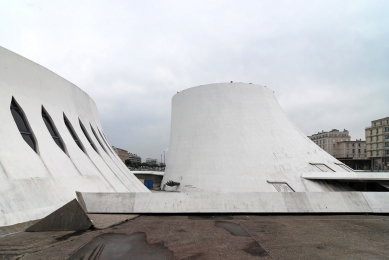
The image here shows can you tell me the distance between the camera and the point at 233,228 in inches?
280

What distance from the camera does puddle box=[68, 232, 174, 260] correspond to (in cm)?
475

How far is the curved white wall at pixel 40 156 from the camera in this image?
6723 millimetres

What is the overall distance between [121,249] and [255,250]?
2764 mm

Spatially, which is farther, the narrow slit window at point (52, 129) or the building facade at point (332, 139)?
the building facade at point (332, 139)

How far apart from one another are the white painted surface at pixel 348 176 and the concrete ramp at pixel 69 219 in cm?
1411

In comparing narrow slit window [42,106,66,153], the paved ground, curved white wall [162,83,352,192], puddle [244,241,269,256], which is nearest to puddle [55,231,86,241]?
the paved ground

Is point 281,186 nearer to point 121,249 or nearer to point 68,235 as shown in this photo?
point 121,249

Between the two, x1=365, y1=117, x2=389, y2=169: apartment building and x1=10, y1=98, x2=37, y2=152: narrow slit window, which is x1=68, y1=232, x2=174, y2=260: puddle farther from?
x1=365, y1=117, x2=389, y2=169: apartment building

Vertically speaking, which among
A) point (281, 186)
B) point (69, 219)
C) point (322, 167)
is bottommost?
point (69, 219)

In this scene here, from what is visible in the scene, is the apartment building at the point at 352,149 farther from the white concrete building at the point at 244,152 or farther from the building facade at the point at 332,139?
the white concrete building at the point at 244,152

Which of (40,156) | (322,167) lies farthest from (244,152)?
(40,156)

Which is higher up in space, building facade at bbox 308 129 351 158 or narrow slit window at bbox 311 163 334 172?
building facade at bbox 308 129 351 158

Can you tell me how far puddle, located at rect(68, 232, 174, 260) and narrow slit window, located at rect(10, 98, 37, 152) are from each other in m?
4.64

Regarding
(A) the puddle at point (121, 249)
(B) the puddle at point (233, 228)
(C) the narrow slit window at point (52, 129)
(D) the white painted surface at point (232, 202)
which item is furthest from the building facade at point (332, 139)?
(A) the puddle at point (121, 249)
